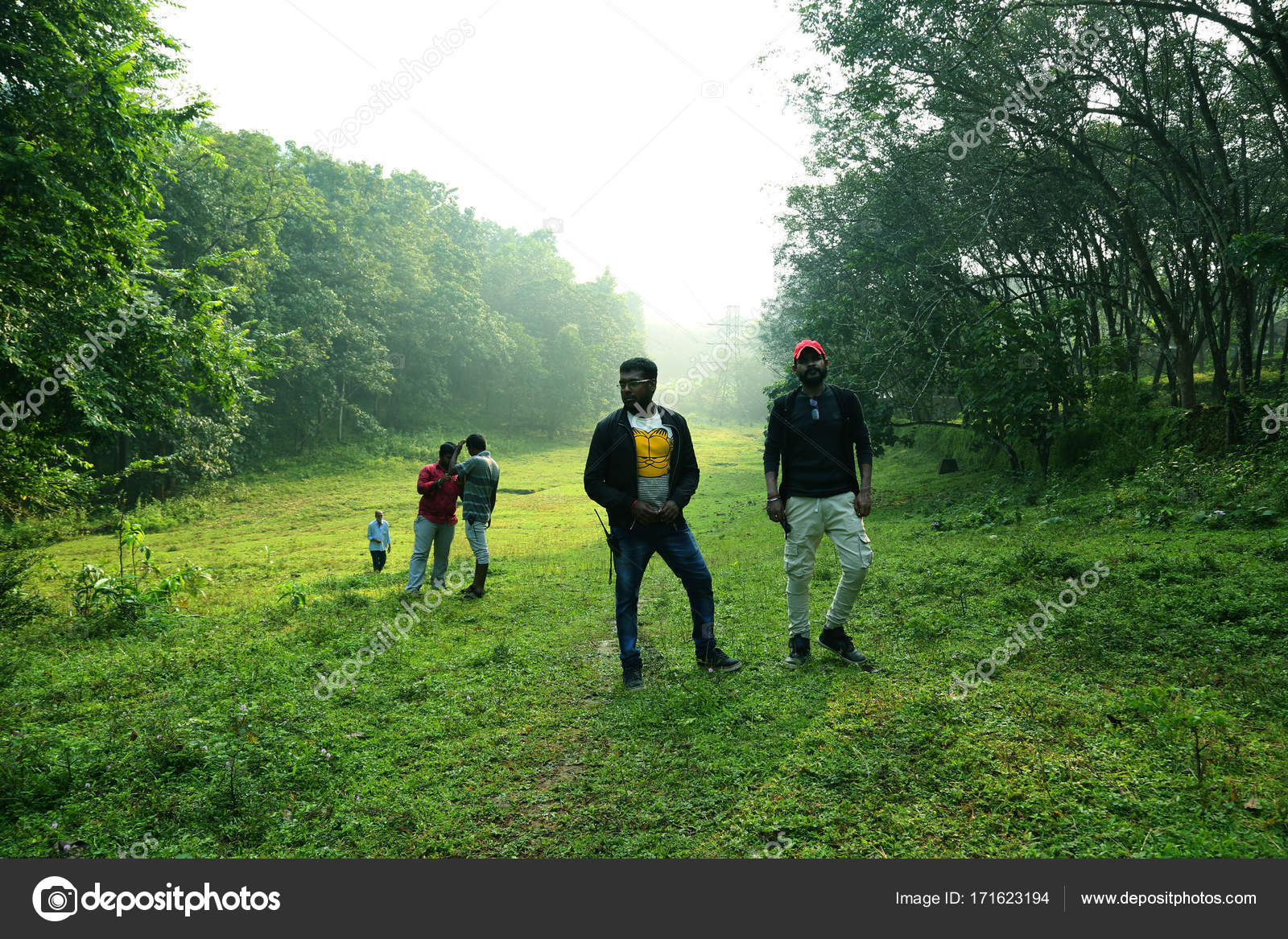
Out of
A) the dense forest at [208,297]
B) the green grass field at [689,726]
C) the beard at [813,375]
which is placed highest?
the dense forest at [208,297]

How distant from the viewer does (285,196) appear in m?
29.5

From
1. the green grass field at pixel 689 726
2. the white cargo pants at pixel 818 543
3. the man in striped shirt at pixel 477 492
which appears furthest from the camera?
the man in striped shirt at pixel 477 492

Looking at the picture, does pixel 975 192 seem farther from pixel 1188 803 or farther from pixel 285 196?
pixel 285 196

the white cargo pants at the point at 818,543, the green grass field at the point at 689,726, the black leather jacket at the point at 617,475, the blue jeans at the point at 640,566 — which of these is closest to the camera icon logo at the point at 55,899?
the green grass field at the point at 689,726

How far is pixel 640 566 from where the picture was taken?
5.07 metres

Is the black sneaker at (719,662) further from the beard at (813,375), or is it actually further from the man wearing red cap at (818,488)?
the beard at (813,375)

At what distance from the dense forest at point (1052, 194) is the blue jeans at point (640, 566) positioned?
8974 mm

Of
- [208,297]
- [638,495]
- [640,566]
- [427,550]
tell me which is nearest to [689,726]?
[640,566]

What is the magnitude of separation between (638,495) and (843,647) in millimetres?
1987

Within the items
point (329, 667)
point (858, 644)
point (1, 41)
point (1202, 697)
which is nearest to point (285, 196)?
point (1, 41)

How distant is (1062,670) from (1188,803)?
1.81m

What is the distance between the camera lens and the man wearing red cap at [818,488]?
193 inches

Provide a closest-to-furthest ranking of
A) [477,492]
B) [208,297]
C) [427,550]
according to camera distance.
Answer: [477,492] → [427,550] → [208,297]

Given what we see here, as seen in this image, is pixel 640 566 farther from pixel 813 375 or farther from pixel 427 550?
pixel 427 550
